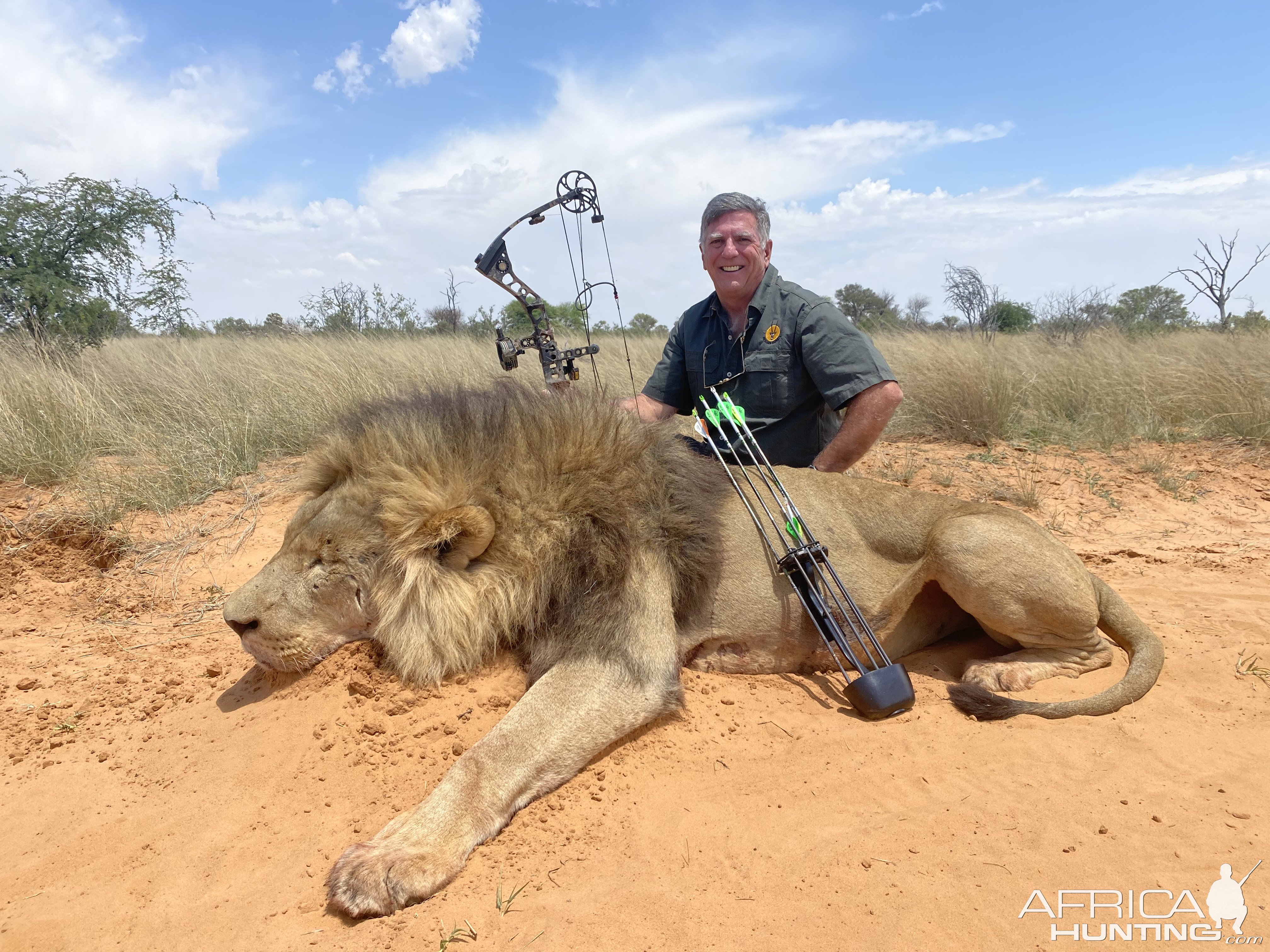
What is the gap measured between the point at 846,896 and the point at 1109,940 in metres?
0.64

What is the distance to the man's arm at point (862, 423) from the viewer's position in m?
4.18

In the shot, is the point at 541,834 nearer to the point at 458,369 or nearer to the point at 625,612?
the point at 625,612

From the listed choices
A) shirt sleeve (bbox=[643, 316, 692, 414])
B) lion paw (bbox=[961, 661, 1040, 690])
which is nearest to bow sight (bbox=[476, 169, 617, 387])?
shirt sleeve (bbox=[643, 316, 692, 414])

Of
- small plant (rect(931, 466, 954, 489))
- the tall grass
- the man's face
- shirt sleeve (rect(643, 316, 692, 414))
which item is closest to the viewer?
the man's face

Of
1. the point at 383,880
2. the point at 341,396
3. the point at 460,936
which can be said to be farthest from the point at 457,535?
the point at 341,396

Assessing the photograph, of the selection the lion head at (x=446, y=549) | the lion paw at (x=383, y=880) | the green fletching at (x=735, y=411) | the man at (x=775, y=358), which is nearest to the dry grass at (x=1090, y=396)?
the man at (x=775, y=358)

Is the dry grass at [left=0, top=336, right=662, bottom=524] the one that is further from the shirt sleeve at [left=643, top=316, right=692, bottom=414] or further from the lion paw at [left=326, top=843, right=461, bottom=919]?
the lion paw at [left=326, top=843, right=461, bottom=919]

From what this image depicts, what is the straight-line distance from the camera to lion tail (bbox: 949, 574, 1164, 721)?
3.01m

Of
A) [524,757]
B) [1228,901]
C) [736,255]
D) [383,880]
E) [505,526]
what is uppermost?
[736,255]

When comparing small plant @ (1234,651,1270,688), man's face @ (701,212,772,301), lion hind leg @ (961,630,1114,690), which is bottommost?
small plant @ (1234,651,1270,688)

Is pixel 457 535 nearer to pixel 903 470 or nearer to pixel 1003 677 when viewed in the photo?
pixel 1003 677

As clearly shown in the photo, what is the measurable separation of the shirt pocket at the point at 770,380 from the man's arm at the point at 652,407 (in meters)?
0.55

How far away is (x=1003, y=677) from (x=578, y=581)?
1918 mm

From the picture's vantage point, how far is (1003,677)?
3.32m
